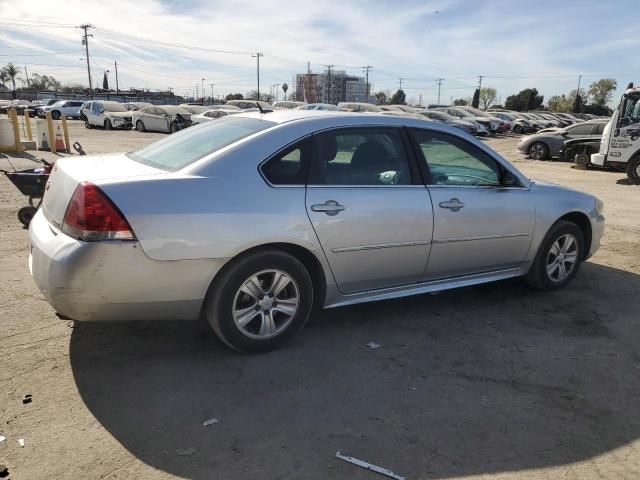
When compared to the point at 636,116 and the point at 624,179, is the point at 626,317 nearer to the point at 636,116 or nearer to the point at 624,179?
the point at 636,116

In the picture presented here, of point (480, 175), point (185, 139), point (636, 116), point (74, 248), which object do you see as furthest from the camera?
point (636, 116)

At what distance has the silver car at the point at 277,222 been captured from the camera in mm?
3088

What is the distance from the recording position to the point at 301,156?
3.66 meters

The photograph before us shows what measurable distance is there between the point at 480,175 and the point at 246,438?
2.97 meters

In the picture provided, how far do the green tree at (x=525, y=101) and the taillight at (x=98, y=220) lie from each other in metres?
93.2

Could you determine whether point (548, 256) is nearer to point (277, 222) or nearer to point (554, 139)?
point (277, 222)

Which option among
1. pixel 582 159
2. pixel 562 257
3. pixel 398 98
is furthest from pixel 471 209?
pixel 398 98

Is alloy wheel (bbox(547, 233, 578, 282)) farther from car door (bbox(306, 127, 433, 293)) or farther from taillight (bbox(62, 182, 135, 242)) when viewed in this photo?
taillight (bbox(62, 182, 135, 242))

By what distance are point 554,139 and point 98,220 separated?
2027 centimetres

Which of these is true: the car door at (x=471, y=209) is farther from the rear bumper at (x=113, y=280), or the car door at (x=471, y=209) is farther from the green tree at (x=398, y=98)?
the green tree at (x=398, y=98)

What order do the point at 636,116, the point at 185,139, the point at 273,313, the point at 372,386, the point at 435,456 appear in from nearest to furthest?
the point at 435,456 → the point at 372,386 → the point at 273,313 → the point at 185,139 → the point at 636,116

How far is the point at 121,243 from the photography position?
3033mm

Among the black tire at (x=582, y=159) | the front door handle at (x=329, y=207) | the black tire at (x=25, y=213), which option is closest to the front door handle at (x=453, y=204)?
the front door handle at (x=329, y=207)

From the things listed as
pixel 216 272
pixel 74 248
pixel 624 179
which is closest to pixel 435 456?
pixel 216 272
